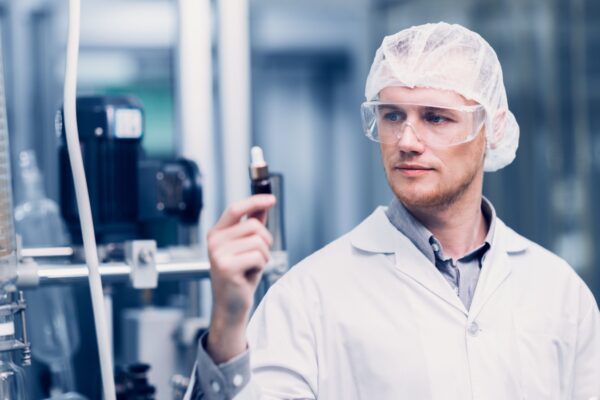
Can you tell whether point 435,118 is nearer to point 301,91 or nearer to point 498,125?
point 498,125

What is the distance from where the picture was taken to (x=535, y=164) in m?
3.51

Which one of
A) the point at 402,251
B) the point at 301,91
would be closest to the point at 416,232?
the point at 402,251

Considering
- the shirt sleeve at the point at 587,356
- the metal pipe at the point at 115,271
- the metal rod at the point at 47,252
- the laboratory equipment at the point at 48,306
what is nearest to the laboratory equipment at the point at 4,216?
the metal pipe at the point at 115,271

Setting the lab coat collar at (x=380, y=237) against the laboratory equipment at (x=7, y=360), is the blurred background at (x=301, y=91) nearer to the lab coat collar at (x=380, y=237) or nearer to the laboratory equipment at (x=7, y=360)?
the lab coat collar at (x=380, y=237)

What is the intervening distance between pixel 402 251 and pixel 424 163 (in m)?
0.17

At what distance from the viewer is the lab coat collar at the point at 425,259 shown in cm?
153

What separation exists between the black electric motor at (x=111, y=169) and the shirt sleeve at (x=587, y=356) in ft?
2.75

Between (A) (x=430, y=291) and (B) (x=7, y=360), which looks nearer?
(B) (x=7, y=360)

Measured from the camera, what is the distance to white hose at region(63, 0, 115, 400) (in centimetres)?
131

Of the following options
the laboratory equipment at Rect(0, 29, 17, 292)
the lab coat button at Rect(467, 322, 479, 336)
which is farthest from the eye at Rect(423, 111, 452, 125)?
the laboratory equipment at Rect(0, 29, 17, 292)

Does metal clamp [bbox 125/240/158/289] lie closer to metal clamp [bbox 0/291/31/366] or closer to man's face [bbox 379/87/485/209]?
metal clamp [bbox 0/291/31/366]

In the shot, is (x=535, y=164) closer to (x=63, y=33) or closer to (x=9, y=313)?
(x=63, y=33)

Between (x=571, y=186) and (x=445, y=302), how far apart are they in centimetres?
200

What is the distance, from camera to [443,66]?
1.55 m
